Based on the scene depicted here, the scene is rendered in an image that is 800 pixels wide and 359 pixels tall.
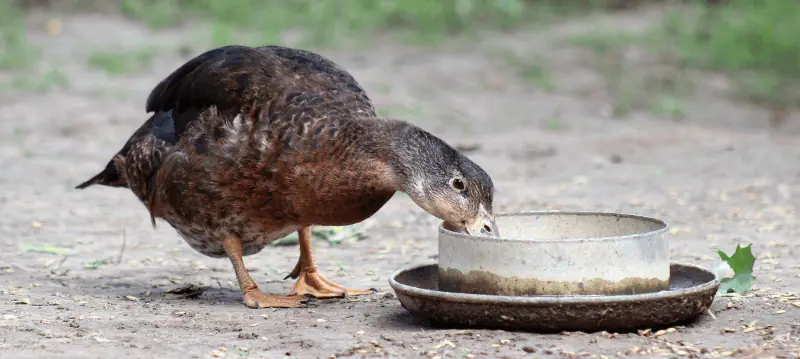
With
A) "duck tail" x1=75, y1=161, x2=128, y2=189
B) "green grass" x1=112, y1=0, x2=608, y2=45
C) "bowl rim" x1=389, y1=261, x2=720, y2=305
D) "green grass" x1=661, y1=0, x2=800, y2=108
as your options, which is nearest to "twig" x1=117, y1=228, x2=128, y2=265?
"duck tail" x1=75, y1=161, x2=128, y2=189

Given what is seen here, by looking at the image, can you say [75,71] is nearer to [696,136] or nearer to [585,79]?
[585,79]

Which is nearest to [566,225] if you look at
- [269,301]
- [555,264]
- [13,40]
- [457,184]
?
[457,184]

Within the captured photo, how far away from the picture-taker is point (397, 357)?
12.6ft

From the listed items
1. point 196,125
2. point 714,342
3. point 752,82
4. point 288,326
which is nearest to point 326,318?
point 288,326

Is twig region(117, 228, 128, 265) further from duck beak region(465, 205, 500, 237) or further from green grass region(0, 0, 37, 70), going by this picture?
green grass region(0, 0, 37, 70)

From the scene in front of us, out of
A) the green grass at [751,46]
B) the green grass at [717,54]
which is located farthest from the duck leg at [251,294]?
the green grass at [751,46]

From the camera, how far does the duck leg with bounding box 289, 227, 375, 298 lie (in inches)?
201

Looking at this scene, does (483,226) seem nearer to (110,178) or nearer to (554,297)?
(554,297)

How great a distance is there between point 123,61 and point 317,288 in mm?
7090

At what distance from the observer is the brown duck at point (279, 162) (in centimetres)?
449

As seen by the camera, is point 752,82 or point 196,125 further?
point 752,82

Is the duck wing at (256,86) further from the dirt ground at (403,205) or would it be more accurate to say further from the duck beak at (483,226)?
the dirt ground at (403,205)

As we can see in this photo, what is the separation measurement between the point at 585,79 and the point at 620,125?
1.61m

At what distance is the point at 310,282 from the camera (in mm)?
5203
